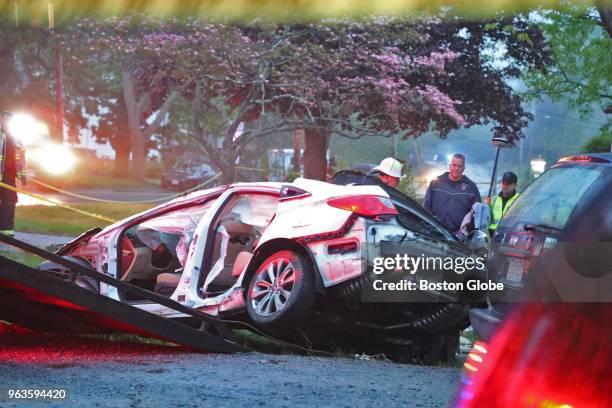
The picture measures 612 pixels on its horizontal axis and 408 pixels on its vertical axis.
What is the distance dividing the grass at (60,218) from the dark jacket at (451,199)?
1014 cm

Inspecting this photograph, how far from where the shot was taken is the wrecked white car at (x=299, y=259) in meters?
7.39

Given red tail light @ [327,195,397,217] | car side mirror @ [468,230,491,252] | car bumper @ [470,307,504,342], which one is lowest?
car bumper @ [470,307,504,342]

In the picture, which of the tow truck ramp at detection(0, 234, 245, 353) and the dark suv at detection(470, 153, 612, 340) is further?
the tow truck ramp at detection(0, 234, 245, 353)

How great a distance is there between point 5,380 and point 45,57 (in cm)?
4165

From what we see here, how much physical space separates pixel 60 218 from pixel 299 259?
16037 millimetres

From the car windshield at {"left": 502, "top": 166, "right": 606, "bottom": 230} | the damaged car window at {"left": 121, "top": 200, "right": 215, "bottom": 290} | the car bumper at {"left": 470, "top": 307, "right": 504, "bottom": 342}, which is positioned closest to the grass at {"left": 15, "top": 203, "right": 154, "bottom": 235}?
the damaged car window at {"left": 121, "top": 200, "right": 215, "bottom": 290}

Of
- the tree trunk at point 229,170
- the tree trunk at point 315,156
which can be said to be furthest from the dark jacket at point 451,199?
the tree trunk at point 315,156

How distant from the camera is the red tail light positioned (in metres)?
7.37

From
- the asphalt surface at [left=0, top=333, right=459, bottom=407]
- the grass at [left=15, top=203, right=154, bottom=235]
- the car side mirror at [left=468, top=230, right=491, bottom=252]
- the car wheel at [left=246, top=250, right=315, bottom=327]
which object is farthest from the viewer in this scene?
the grass at [left=15, top=203, right=154, bottom=235]

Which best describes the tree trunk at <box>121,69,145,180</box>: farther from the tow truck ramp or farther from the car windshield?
the car windshield

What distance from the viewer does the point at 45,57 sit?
151ft

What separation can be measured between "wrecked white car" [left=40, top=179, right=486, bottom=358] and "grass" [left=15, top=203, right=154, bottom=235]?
1103 cm

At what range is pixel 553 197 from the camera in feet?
17.6

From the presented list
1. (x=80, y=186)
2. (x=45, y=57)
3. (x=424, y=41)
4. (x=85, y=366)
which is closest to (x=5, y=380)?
(x=85, y=366)
